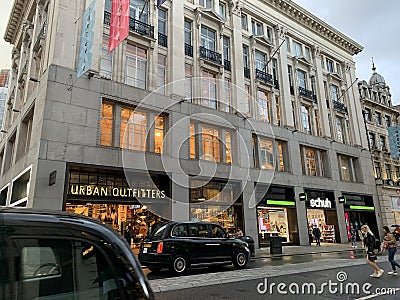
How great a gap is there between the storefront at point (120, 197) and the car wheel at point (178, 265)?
6259 mm

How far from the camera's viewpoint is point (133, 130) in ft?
56.5

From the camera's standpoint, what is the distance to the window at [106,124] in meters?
16.2

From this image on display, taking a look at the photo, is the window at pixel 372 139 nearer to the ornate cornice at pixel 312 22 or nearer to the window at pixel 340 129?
the window at pixel 340 129

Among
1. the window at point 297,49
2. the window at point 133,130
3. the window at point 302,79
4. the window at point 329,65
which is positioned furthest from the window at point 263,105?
the window at point 329,65

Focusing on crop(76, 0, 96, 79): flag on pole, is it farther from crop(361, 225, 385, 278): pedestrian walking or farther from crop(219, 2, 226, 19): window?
crop(219, 2, 226, 19): window

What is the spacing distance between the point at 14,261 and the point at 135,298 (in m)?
0.69

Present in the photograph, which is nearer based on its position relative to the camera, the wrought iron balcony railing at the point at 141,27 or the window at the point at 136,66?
the window at the point at 136,66

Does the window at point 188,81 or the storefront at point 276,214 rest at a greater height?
the window at point 188,81

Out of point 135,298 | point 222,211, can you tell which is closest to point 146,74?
point 222,211

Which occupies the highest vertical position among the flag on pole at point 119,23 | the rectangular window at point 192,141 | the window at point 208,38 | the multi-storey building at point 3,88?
the multi-storey building at point 3,88

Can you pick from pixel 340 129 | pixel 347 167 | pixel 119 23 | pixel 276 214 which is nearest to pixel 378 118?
pixel 340 129

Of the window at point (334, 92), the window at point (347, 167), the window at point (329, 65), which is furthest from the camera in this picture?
the window at point (329, 65)

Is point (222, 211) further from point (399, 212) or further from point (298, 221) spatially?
point (399, 212)

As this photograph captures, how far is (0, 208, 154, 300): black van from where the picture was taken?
1.51 m
